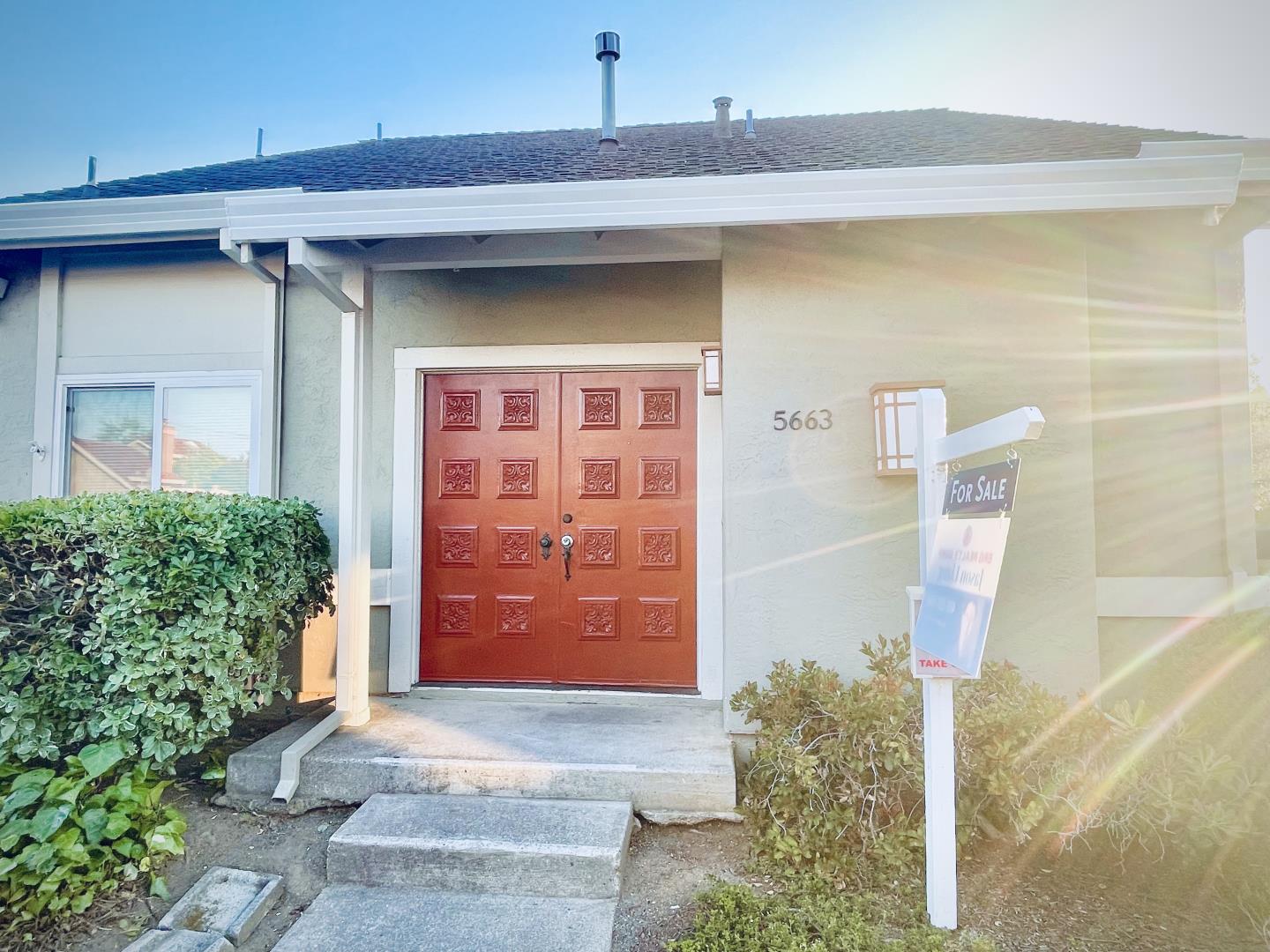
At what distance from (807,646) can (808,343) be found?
5.12ft

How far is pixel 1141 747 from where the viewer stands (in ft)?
8.21

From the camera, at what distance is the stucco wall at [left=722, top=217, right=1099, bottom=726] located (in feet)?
11.0

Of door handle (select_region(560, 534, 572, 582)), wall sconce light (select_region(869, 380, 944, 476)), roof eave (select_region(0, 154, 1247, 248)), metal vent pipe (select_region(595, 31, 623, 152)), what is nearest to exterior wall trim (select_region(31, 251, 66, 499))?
roof eave (select_region(0, 154, 1247, 248))

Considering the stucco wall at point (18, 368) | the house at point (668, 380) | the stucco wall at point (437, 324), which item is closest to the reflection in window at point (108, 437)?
the house at point (668, 380)

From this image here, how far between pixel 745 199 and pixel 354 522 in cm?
260

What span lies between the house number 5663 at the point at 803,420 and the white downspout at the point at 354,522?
2.24 m

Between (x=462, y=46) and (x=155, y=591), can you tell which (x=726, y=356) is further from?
(x=462, y=46)

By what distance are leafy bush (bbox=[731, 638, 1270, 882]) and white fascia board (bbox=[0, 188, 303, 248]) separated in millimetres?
4203

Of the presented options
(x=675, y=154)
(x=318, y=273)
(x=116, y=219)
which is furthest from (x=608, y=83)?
(x=116, y=219)

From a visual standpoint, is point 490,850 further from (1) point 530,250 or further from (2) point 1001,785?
(1) point 530,250

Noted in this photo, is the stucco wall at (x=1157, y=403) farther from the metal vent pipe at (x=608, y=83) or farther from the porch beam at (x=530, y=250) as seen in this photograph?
the metal vent pipe at (x=608, y=83)

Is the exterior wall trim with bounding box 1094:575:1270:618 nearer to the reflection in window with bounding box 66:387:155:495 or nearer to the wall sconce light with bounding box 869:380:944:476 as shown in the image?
the wall sconce light with bounding box 869:380:944:476

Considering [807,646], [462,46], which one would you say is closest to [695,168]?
[807,646]

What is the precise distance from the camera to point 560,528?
14.0 ft
